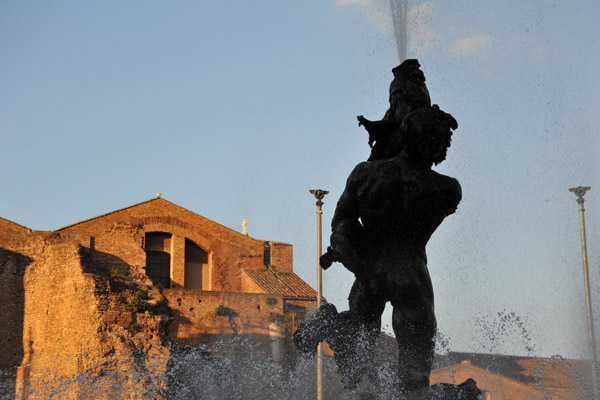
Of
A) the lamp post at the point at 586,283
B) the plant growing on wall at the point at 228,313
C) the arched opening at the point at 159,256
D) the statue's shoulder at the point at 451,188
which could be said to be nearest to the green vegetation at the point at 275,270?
the arched opening at the point at 159,256

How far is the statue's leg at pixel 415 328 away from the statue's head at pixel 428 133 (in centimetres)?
67

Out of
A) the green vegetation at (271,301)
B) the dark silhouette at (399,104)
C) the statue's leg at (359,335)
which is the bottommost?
the statue's leg at (359,335)

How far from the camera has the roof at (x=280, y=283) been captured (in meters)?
31.3

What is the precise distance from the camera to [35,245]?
93.4 feet

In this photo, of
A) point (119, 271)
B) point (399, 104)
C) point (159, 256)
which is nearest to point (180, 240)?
point (159, 256)

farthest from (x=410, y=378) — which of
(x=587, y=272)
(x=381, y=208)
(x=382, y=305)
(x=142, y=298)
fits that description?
(x=142, y=298)

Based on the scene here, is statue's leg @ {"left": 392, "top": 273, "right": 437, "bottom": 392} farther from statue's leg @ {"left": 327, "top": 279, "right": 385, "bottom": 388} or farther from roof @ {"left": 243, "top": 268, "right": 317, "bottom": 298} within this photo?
roof @ {"left": 243, "top": 268, "right": 317, "bottom": 298}

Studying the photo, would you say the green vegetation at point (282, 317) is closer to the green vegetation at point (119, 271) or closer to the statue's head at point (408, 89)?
the green vegetation at point (119, 271)

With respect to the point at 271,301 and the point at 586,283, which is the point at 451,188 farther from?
the point at 271,301

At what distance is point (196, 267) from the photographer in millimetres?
34500

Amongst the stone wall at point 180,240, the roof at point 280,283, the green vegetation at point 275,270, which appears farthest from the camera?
the green vegetation at point 275,270

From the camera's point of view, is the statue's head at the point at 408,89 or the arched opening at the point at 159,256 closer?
the statue's head at the point at 408,89

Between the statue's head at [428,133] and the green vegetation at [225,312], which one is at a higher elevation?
the green vegetation at [225,312]

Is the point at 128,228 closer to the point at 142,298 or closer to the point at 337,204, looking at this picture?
the point at 142,298
